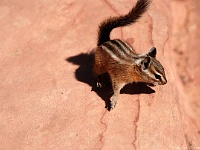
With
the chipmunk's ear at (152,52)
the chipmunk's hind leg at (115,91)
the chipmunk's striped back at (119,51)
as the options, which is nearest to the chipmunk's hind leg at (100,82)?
the chipmunk's hind leg at (115,91)

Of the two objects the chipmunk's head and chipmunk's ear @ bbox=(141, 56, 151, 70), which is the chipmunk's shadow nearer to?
the chipmunk's head

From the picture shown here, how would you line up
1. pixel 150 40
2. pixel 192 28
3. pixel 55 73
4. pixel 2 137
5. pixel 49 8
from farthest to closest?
pixel 192 28 < pixel 49 8 < pixel 150 40 < pixel 55 73 < pixel 2 137

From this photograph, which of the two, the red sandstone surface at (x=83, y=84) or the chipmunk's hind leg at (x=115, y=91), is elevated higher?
the chipmunk's hind leg at (x=115, y=91)

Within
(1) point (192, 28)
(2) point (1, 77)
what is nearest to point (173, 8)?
(1) point (192, 28)

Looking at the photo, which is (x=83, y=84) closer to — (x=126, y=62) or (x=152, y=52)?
(x=126, y=62)

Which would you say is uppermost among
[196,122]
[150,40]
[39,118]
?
[150,40]

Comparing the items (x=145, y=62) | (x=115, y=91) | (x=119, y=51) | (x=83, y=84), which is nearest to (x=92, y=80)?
(x=83, y=84)

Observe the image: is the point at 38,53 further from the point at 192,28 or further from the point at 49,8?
the point at 192,28

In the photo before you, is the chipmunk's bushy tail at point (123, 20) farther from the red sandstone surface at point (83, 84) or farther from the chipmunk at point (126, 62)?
the red sandstone surface at point (83, 84)
